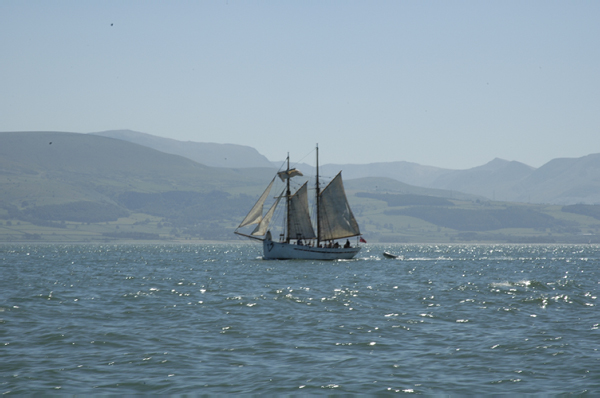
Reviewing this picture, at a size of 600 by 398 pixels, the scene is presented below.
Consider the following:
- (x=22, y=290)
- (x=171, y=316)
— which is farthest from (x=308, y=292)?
(x=22, y=290)

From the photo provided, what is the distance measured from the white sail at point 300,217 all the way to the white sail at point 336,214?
303 centimetres

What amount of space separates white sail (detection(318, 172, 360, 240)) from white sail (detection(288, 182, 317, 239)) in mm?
3035

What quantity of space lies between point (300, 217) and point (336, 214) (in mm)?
5654

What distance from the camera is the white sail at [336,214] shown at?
9600 cm

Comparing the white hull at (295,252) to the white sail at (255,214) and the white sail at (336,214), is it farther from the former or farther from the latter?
the white sail at (255,214)

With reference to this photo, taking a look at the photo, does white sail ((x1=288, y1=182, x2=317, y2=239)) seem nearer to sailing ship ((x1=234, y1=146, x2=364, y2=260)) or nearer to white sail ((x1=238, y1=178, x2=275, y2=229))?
sailing ship ((x1=234, y1=146, x2=364, y2=260))

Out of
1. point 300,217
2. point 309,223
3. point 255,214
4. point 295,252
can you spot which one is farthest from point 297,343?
point 295,252

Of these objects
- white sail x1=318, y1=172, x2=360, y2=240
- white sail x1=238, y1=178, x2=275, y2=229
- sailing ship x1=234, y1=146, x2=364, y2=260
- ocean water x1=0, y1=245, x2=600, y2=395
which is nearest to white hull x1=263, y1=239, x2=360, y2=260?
sailing ship x1=234, y1=146, x2=364, y2=260

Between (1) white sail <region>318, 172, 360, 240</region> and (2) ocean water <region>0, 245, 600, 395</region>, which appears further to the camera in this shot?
(1) white sail <region>318, 172, 360, 240</region>

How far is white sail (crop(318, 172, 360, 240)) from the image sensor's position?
9600 centimetres

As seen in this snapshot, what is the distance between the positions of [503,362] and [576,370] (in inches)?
94.2

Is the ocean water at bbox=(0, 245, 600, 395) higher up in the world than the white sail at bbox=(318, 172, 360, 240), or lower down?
lower down

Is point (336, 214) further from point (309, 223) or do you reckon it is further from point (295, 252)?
point (295, 252)

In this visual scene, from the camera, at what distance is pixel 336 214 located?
97.6 m
